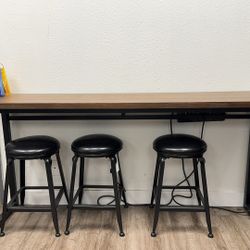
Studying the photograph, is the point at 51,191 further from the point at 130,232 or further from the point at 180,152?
the point at 180,152

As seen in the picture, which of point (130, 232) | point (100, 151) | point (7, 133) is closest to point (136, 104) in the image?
point (100, 151)

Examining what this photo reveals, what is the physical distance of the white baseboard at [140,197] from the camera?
2.13 metres

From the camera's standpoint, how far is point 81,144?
68.2 inches

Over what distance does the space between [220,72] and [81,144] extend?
1.18m

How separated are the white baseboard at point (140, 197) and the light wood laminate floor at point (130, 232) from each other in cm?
9

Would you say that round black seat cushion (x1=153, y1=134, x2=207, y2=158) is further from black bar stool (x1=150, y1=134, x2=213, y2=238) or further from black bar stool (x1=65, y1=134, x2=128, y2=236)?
black bar stool (x1=65, y1=134, x2=128, y2=236)

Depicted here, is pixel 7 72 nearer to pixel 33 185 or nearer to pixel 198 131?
pixel 33 185

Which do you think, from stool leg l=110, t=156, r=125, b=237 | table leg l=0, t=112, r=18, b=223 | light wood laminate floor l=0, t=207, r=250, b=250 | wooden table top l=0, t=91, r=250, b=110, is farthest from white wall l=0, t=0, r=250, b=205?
light wood laminate floor l=0, t=207, r=250, b=250

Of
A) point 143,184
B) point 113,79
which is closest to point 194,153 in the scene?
point 143,184

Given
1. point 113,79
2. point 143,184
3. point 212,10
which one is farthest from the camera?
point 143,184

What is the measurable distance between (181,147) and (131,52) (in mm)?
810

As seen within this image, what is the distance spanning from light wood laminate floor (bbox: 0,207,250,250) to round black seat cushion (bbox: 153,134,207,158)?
61 cm

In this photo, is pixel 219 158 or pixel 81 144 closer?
→ pixel 81 144

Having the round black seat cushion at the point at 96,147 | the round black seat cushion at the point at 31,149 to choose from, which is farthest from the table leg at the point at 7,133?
the round black seat cushion at the point at 96,147
